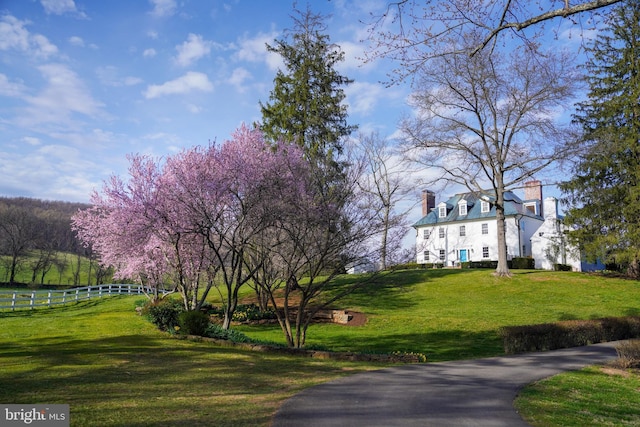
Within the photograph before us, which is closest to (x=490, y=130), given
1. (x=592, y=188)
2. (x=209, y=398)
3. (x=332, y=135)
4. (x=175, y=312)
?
(x=592, y=188)

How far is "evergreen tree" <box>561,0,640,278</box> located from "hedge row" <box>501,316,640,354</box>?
41.3ft

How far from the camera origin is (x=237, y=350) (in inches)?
492

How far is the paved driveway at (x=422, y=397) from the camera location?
6.07 meters

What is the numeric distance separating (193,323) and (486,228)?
122 feet

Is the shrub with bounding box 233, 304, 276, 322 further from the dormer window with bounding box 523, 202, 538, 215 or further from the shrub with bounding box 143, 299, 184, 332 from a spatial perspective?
the dormer window with bounding box 523, 202, 538, 215

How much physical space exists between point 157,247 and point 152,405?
46.7ft

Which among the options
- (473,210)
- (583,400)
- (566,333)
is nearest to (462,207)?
(473,210)

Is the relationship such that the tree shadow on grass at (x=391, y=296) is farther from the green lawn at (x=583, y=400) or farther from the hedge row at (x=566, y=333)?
the green lawn at (x=583, y=400)

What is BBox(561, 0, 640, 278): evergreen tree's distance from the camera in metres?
27.5

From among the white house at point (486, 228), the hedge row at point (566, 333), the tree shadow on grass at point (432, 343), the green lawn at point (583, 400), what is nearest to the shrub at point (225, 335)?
the tree shadow on grass at point (432, 343)

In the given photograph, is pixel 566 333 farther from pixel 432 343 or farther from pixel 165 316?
pixel 165 316

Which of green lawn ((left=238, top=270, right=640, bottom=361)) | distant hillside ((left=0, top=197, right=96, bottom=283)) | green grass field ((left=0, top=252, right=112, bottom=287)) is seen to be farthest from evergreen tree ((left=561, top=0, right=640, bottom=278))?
green grass field ((left=0, top=252, right=112, bottom=287))

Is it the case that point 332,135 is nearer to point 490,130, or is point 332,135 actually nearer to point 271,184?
point 490,130

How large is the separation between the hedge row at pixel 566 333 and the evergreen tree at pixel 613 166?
1258 centimetres
